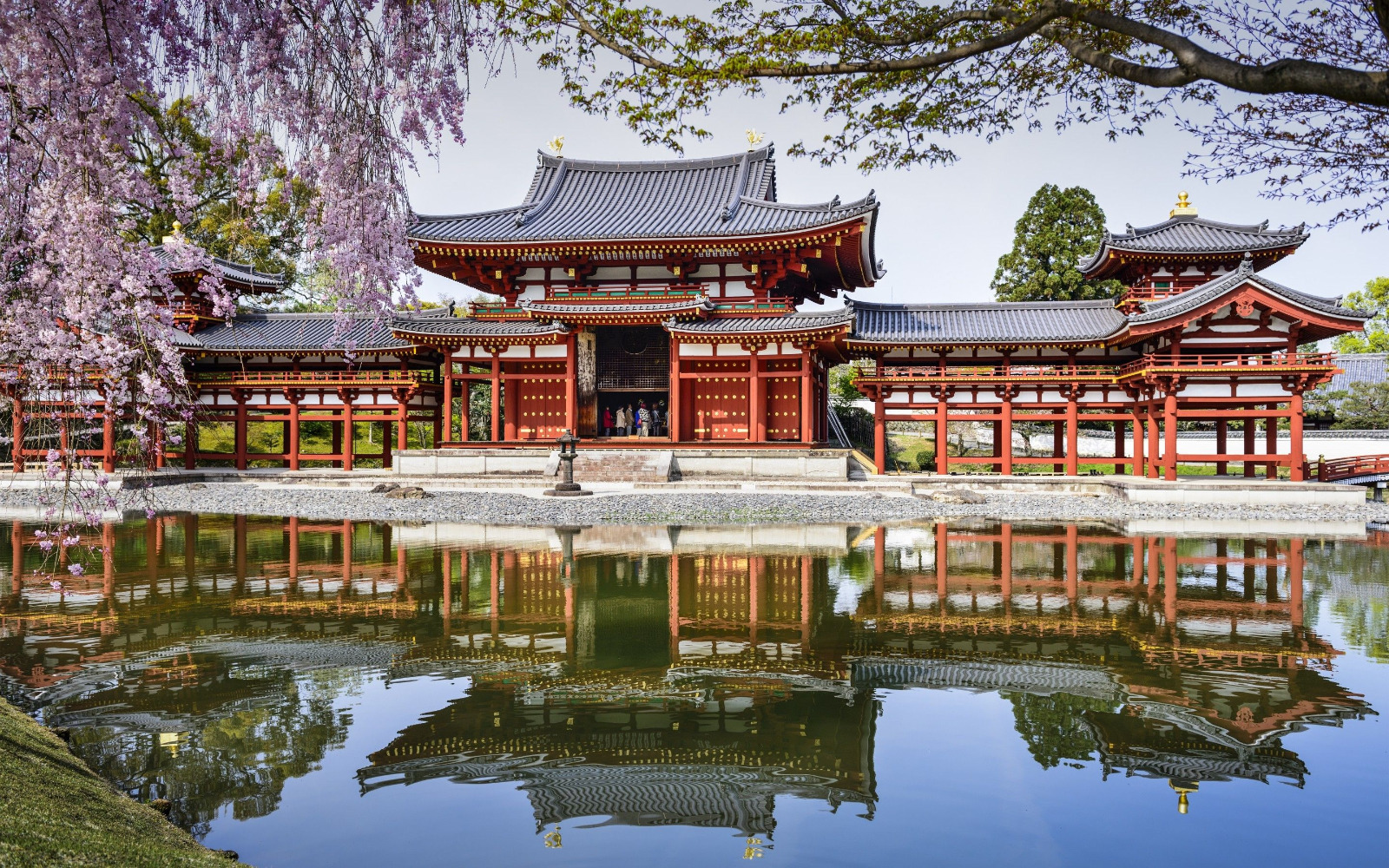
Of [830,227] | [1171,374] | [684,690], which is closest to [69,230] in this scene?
[684,690]

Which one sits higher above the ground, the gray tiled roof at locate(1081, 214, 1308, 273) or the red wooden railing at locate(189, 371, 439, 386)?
the gray tiled roof at locate(1081, 214, 1308, 273)

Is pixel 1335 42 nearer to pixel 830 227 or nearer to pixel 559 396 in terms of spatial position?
pixel 830 227

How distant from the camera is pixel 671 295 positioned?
27.2 meters

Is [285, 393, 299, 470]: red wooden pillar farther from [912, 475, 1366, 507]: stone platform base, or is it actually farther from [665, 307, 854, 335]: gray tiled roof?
[912, 475, 1366, 507]: stone platform base

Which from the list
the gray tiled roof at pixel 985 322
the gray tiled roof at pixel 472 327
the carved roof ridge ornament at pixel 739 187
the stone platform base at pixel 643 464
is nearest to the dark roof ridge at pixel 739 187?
the carved roof ridge ornament at pixel 739 187

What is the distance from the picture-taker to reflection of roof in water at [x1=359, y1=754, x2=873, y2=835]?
4555mm

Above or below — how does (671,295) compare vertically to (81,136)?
above

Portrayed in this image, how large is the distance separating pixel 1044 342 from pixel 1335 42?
2167 cm

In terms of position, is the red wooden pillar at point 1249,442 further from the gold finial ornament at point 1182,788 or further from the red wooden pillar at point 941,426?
the gold finial ornament at point 1182,788

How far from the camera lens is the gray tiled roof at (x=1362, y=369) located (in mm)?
41750

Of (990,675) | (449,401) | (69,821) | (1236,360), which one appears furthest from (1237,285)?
(69,821)

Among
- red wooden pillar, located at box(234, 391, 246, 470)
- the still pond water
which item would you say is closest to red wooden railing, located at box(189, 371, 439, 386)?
red wooden pillar, located at box(234, 391, 246, 470)

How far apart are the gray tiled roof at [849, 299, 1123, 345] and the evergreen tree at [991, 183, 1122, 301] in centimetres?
1160

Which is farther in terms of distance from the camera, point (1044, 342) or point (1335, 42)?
point (1044, 342)
